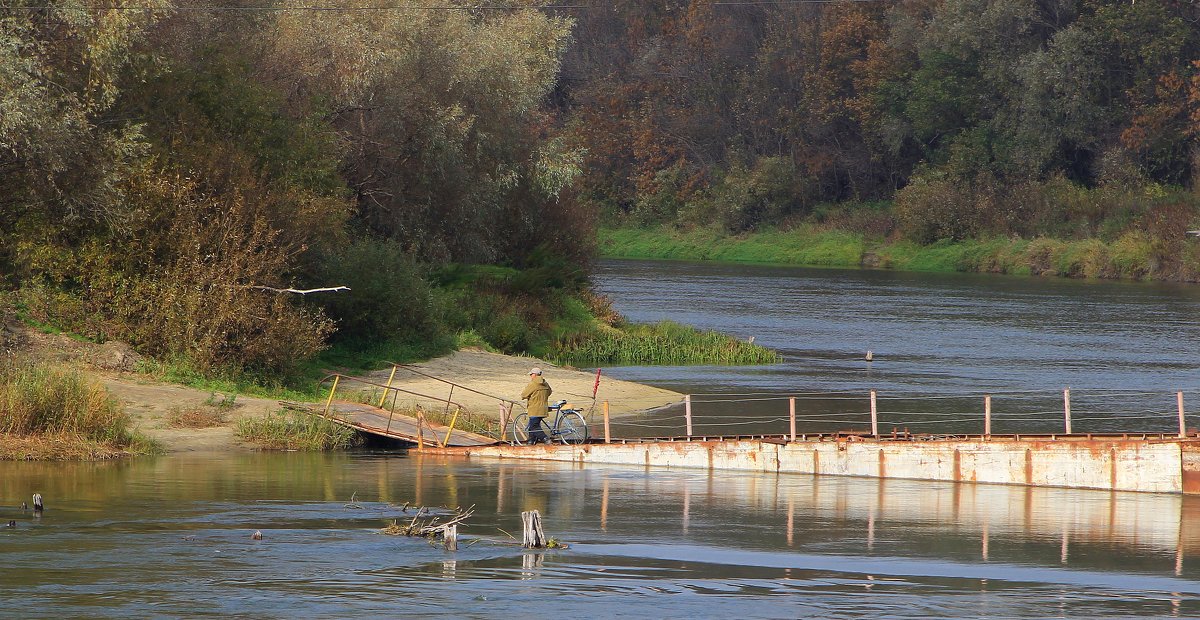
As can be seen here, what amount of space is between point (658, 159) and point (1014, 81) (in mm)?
34067

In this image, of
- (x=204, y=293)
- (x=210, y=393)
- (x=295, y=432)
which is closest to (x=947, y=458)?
(x=295, y=432)

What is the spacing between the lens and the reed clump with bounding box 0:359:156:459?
30234 millimetres

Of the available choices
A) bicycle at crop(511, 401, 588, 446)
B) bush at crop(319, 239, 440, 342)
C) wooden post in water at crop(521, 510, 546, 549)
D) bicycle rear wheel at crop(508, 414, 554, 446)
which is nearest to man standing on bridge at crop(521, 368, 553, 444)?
bicycle rear wheel at crop(508, 414, 554, 446)

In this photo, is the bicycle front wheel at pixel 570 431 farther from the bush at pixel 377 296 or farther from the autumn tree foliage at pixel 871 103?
the autumn tree foliage at pixel 871 103

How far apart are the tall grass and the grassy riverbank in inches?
1015

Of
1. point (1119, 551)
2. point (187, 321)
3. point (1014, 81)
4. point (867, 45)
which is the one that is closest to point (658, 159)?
point (867, 45)

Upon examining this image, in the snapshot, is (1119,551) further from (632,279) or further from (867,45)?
(867,45)

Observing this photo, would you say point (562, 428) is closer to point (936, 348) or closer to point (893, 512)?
point (893, 512)

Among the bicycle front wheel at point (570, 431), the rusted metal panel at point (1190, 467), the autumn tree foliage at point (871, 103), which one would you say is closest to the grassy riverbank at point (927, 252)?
the autumn tree foliage at point (871, 103)

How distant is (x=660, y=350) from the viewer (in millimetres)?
56000

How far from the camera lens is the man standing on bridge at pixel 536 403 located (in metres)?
32.0

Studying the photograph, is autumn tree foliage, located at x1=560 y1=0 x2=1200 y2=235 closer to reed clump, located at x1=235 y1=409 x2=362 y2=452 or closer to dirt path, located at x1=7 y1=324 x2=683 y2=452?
dirt path, located at x1=7 y1=324 x2=683 y2=452

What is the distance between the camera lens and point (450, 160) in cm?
5044

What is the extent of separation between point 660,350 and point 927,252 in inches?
2175
